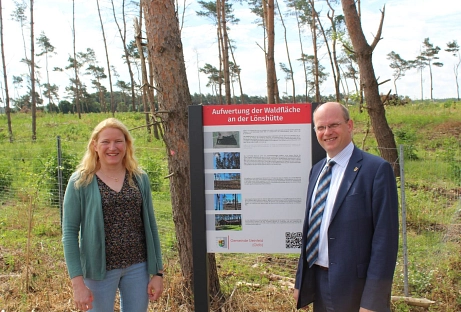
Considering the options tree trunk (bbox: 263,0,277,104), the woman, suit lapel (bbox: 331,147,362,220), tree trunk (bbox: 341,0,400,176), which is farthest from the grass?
tree trunk (bbox: 263,0,277,104)

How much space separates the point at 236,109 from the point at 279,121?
0.32 m

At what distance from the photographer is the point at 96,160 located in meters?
2.66

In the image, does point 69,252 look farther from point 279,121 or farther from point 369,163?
point 369,163

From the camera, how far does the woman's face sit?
8.56 ft

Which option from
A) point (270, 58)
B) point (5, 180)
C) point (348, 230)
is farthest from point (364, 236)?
point (270, 58)

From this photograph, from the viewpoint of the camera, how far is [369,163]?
212 centimetres

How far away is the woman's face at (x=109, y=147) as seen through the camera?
2609 mm

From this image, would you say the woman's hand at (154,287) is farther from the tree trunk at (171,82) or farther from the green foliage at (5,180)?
the green foliage at (5,180)

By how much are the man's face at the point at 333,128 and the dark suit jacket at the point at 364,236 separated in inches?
3.9

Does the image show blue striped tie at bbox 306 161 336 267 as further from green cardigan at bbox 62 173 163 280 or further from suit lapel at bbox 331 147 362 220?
green cardigan at bbox 62 173 163 280

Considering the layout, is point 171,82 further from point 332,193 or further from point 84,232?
point 332,193

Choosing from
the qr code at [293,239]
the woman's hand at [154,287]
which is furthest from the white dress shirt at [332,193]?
the woman's hand at [154,287]

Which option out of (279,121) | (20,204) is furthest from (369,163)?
(20,204)

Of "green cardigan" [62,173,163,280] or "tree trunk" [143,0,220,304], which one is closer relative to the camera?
"green cardigan" [62,173,163,280]
